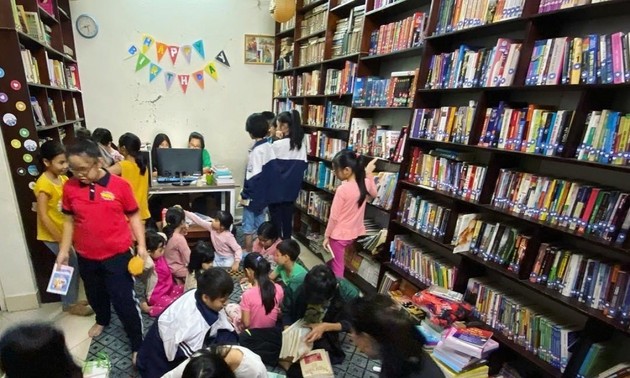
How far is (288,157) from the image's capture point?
3.20 m

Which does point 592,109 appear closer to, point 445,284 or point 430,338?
point 445,284

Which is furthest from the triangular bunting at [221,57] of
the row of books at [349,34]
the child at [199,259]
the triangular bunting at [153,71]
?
the child at [199,259]

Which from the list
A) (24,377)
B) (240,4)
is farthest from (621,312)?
(240,4)

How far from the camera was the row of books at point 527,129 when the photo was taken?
1560 mm

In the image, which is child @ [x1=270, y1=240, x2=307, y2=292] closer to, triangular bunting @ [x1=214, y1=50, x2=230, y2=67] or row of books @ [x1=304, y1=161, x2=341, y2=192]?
row of books @ [x1=304, y1=161, x2=341, y2=192]

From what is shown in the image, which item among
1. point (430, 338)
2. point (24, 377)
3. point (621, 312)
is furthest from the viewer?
point (430, 338)

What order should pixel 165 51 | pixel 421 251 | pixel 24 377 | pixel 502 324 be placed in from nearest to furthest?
pixel 24 377 → pixel 502 324 → pixel 421 251 → pixel 165 51

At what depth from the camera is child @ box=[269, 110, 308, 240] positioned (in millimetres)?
3146

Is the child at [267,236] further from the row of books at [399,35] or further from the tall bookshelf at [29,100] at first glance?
the row of books at [399,35]

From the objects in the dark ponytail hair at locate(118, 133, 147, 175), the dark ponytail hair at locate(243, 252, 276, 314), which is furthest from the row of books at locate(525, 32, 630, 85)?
the dark ponytail hair at locate(118, 133, 147, 175)

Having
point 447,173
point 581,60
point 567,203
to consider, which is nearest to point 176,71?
point 447,173

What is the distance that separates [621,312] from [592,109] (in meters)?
0.85

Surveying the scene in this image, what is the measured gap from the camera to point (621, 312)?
1.38m

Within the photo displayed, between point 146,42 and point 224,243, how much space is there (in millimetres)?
2753
